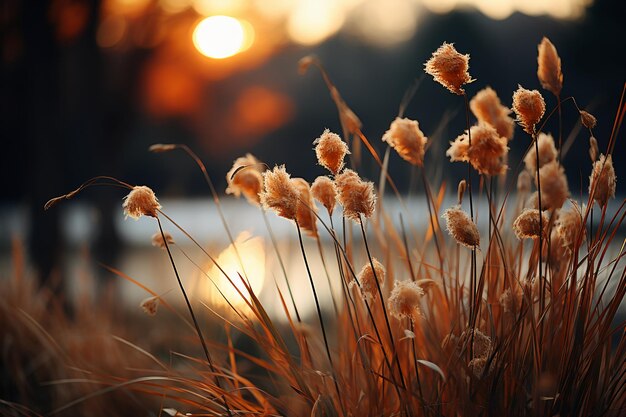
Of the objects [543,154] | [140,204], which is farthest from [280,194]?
[543,154]

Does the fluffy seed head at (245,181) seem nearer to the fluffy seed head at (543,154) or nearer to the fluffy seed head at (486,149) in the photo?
the fluffy seed head at (486,149)

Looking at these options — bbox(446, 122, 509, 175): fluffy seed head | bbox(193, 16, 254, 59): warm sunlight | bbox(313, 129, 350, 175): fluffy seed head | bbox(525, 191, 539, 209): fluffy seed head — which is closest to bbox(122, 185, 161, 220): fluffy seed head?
bbox(313, 129, 350, 175): fluffy seed head

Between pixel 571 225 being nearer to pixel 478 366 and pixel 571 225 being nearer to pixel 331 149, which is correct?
pixel 478 366

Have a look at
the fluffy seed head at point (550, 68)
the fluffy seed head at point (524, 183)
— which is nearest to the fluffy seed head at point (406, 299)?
the fluffy seed head at point (550, 68)

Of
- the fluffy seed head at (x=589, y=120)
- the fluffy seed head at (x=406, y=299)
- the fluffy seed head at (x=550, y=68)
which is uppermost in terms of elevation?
the fluffy seed head at (x=550, y=68)

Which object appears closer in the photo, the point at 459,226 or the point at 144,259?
the point at 459,226

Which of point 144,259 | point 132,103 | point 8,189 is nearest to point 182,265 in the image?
point 132,103

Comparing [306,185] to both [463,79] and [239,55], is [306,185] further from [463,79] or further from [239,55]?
[239,55]
